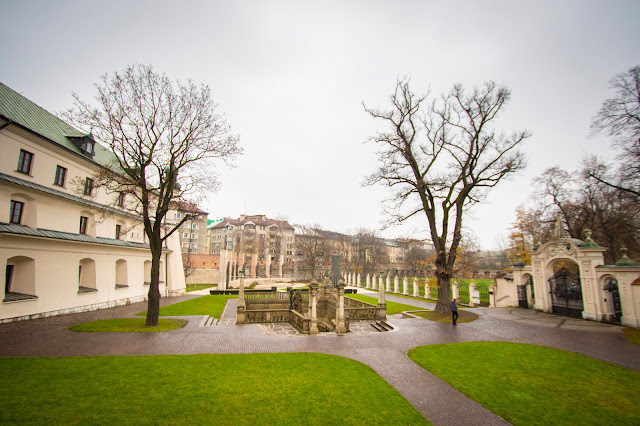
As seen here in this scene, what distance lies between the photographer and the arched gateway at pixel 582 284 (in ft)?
47.4

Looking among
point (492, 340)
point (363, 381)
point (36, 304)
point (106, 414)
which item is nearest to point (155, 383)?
point (106, 414)

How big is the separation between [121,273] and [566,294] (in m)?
31.6

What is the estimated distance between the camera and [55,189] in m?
17.6

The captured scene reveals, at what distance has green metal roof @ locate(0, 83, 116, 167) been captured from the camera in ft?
51.6

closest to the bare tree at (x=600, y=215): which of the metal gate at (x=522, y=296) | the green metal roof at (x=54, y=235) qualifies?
the metal gate at (x=522, y=296)

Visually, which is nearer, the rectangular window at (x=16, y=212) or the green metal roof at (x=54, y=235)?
the green metal roof at (x=54, y=235)

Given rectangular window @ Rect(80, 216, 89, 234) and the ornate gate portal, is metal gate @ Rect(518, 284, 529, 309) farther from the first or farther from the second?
rectangular window @ Rect(80, 216, 89, 234)

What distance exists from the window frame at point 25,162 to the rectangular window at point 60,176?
5.92 feet

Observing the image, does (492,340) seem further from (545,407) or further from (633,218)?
(633,218)

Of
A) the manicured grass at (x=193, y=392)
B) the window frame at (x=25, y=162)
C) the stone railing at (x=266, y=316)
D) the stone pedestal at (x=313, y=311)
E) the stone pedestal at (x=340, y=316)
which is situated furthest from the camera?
the stone railing at (x=266, y=316)

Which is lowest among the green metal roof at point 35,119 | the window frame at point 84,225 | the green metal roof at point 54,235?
the green metal roof at point 54,235

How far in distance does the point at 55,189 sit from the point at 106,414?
696 inches

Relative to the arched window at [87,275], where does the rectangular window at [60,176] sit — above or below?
above

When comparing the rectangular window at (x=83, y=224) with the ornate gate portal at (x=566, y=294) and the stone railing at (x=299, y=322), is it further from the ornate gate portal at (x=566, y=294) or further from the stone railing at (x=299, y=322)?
the ornate gate portal at (x=566, y=294)
